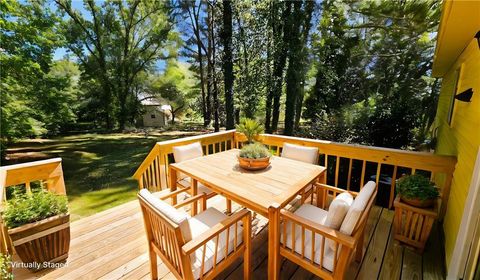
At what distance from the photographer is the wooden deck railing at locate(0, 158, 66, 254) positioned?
2201 mm

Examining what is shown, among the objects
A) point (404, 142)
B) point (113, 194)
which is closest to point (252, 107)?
point (404, 142)

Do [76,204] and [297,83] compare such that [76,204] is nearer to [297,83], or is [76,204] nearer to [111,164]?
[111,164]

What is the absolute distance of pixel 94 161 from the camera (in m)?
11.2

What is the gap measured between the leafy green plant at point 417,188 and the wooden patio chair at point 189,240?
1.68 m

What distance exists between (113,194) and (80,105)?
13.6m

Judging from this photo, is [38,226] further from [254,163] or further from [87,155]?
[87,155]

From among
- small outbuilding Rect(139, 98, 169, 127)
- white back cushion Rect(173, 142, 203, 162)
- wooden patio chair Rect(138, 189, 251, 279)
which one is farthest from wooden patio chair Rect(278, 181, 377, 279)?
small outbuilding Rect(139, 98, 169, 127)

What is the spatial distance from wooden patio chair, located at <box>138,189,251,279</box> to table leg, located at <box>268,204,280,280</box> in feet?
0.59

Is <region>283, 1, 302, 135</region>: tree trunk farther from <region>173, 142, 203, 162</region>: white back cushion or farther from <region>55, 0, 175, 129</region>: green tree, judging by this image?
<region>55, 0, 175, 129</region>: green tree

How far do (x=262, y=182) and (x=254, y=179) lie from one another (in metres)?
0.10

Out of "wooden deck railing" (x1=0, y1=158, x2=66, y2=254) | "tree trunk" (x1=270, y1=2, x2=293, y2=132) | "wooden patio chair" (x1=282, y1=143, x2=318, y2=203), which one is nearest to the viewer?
"wooden deck railing" (x1=0, y1=158, x2=66, y2=254)

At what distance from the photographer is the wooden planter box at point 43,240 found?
194 cm

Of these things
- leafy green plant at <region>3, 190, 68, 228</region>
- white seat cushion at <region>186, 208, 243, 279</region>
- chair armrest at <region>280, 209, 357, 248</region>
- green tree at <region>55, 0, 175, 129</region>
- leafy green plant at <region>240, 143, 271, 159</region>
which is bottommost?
white seat cushion at <region>186, 208, 243, 279</region>

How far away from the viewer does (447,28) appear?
231cm
